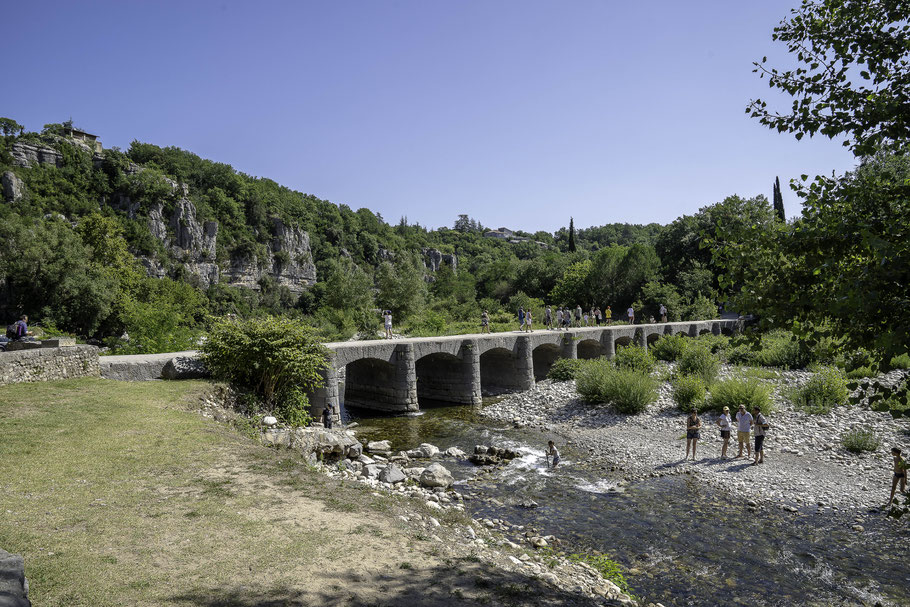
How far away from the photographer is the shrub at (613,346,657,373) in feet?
84.8

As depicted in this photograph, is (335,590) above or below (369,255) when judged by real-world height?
below

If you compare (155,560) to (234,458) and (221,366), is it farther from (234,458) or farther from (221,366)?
(221,366)

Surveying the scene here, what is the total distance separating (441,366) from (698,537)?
59.4 ft

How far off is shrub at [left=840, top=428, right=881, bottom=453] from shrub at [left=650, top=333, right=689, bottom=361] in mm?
15436

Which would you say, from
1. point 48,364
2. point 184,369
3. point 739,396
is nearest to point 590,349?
point 739,396

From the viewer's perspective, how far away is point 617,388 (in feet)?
70.0

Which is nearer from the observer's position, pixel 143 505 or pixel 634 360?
pixel 143 505

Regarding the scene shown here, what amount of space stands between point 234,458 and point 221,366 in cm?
701

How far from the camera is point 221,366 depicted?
1541cm

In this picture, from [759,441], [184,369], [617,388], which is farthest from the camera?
[617,388]

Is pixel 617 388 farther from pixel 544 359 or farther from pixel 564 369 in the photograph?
pixel 544 359

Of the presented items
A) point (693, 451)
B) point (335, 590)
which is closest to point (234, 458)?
point (335, 590)

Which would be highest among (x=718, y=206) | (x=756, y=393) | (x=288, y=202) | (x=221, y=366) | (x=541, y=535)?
(x=288, y=202)

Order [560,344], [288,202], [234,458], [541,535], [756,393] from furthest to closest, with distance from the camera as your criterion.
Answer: [288,202] → [560,344] → [756,393] → [541,535] → [234,458]
